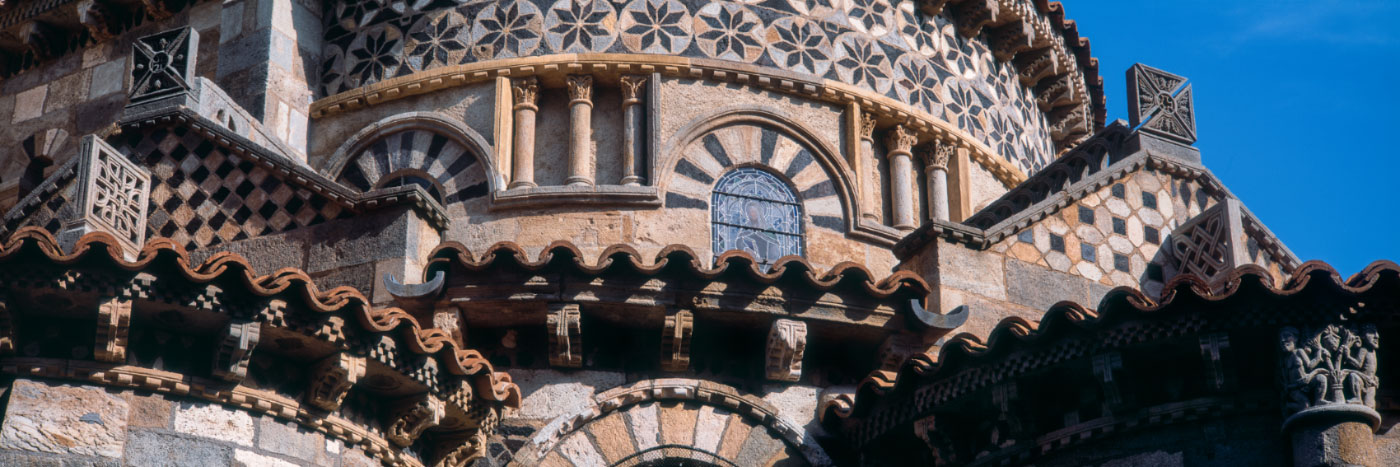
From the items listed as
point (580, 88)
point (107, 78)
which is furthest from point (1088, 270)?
point (107, 78)

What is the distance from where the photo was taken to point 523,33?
17.3 metres

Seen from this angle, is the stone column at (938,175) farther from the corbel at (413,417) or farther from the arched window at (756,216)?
the corbel at (413,417)

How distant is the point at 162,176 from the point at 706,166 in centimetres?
442

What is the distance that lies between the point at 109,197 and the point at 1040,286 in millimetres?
Answer: 6704

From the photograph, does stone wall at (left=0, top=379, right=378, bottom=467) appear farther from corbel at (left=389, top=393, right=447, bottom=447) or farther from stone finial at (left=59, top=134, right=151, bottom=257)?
stone finial at (left=59, top=134, right=151, bottom=257)

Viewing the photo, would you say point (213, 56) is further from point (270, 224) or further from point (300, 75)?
point (270, 224)

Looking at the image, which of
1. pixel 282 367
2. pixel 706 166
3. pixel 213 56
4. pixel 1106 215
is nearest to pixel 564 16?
pixel 706 166

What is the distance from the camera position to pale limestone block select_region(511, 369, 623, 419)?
13.9 metres

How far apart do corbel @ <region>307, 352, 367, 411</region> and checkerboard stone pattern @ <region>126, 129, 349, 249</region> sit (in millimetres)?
3114

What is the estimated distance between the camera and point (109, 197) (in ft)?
44.1

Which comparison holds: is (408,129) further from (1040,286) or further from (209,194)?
(1040,286)

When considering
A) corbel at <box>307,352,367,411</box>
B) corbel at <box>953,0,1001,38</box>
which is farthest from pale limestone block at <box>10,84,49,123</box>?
corbel at <box>307,352,367,411</box>

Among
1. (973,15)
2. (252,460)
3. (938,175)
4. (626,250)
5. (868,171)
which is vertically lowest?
(252,460)

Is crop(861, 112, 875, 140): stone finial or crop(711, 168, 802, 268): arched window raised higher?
crop(861, 112, 875, 140): stone finial
